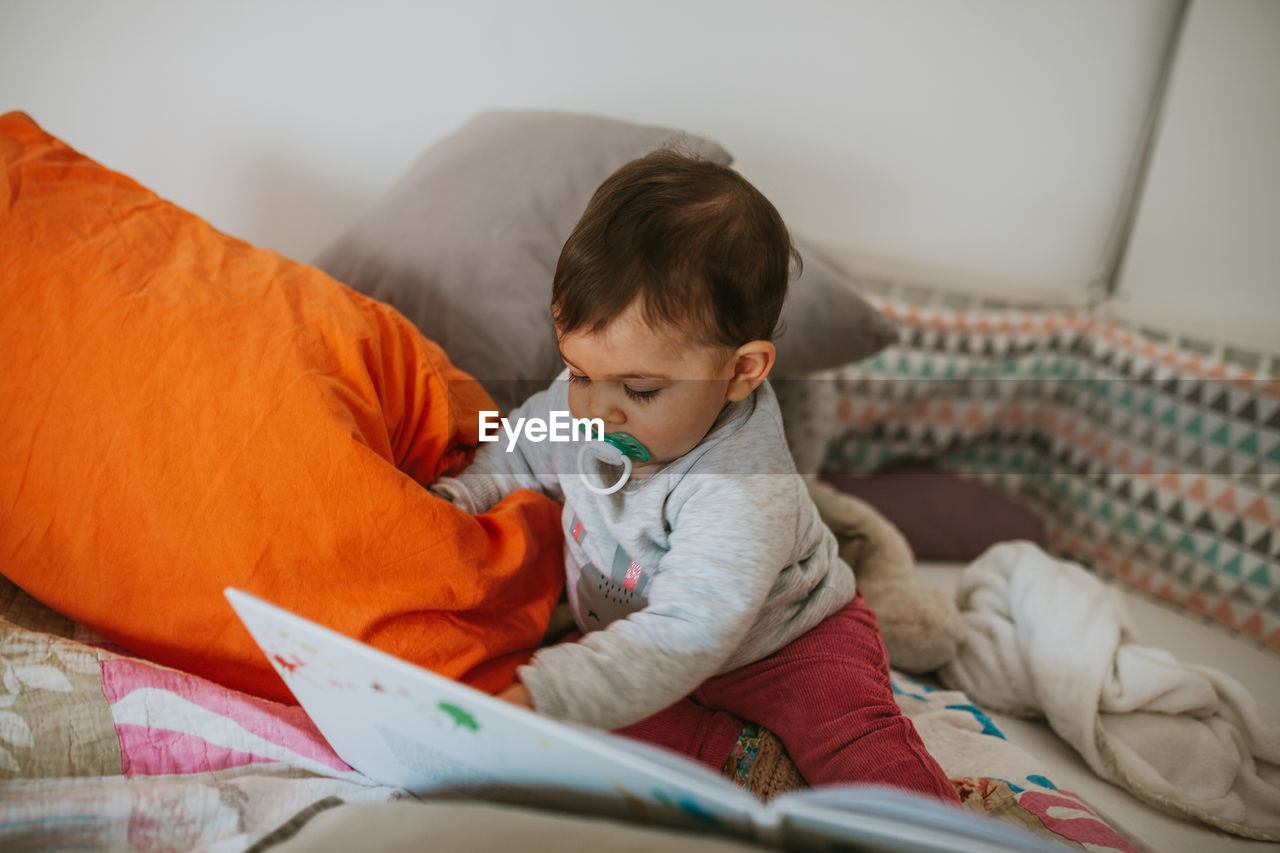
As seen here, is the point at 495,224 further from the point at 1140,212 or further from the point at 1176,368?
the point at 1140,212

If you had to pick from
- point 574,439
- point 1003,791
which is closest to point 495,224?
point 574,439

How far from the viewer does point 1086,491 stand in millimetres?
1519

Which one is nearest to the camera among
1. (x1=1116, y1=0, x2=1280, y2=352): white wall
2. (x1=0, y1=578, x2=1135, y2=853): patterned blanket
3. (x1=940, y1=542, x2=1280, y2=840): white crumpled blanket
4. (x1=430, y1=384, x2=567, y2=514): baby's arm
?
(x1=0, y1=578, x2=1135, y2=853): patterned blanket

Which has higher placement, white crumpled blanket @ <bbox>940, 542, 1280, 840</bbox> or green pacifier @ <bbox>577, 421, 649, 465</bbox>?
green pacifier @ <bbox>577, 421, 649, 465</bbox>

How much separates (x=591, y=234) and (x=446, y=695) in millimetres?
324

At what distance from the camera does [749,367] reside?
2.08ft

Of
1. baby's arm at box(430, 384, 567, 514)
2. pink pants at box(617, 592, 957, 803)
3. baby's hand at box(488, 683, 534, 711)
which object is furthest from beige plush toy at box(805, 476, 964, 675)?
baby's hand at box(488, 683, 534, 711)

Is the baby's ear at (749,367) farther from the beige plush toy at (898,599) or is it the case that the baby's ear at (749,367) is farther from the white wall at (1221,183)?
the white wall at (1221,183)

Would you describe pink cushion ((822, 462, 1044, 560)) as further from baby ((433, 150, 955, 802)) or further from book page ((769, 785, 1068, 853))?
book page ((769, 785, 1068, 853))

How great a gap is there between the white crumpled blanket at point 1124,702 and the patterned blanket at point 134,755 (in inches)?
11.7

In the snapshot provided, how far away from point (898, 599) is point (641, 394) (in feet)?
1.81

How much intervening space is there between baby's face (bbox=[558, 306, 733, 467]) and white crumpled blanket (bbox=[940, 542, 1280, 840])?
614 millimetres

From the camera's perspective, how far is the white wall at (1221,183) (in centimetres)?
→ 137

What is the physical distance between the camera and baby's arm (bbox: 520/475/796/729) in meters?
0.55
